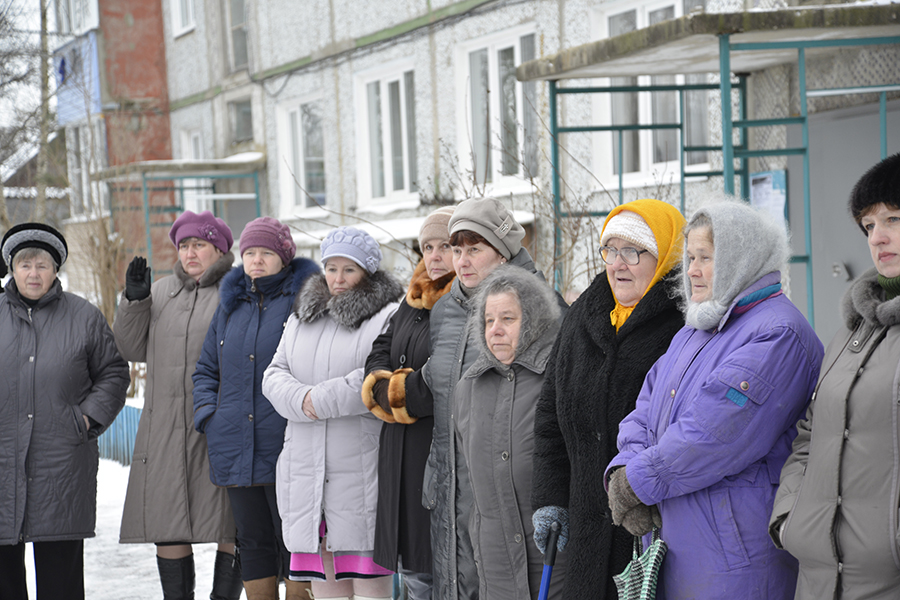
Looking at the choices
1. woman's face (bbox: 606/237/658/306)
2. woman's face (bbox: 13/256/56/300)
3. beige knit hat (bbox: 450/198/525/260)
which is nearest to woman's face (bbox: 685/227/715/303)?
woman's face (bbox: 606/237/658/306)

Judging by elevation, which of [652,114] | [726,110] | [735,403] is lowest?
[735,403]

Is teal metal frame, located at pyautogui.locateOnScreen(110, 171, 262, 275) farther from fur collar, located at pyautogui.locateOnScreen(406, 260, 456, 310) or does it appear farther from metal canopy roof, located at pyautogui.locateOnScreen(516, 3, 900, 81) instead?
fur collar, located at pyautogui.locateOnScreen(406, 260, 456, 310)

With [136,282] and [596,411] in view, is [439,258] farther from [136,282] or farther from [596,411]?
[136,282]

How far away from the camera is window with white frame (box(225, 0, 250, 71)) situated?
14.7 metres

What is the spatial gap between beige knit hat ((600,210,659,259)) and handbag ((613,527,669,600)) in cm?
83

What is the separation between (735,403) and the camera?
2260mm

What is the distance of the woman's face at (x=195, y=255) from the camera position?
15.0ft

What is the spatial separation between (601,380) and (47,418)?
262 centimetres

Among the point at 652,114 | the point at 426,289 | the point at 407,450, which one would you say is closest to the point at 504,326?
the point at 426,289

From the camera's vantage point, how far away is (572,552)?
270 centimetres

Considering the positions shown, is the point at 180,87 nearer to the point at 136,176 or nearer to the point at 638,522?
the point at 136,176

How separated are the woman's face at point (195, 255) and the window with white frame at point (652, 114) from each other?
12.7 feet

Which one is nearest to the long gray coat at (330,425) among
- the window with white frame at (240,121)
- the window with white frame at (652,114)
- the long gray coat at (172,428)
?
the long gray coat at (172,428)

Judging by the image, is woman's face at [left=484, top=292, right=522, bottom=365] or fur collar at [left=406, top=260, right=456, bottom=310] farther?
fur collar at [left=406, top=260, right=456, bottom=310]
